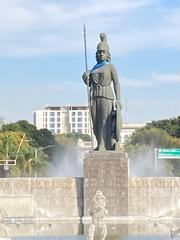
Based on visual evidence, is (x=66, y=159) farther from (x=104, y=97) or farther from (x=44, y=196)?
(x=104, y=97)

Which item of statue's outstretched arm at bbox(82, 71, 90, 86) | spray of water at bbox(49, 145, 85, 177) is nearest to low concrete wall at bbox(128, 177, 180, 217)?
statue's outstretched arm at bbox(82, 71, 90, 86)

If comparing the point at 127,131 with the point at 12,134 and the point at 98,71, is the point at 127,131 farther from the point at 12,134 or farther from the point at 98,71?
the point at 98,71

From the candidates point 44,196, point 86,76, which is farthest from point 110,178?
point 86,76

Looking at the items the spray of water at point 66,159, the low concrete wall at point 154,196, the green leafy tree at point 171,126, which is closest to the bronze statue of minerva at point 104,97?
the low concrete wall at point 154,196

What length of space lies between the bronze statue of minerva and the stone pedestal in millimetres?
396

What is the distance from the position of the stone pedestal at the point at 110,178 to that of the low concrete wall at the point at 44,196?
2.72 ft

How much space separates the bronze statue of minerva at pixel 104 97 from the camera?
24.2 meters

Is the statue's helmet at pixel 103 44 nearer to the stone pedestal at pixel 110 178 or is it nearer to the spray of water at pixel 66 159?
the stone pedestal at pixel 110 178

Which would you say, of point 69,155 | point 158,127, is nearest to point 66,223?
point 158,127

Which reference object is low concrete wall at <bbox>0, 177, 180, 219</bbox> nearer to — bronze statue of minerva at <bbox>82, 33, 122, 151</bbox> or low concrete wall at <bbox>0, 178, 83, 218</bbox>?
low concrete wall at <bbox>0, 178, 83, 218</bbox>

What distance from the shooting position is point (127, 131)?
534 ft

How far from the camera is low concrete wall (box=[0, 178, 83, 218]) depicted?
25.5 meters

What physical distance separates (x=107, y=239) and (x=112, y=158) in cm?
626

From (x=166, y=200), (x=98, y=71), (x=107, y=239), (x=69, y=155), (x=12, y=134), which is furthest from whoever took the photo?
(x=69, y=155)
